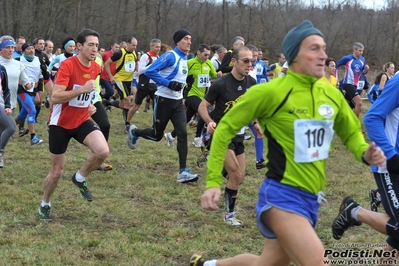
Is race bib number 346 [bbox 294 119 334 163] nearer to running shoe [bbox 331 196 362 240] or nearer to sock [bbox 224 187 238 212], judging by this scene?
running shoe [bbox 331 196 362 240]

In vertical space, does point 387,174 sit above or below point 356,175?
above

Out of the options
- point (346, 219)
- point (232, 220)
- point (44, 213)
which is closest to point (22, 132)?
point (44, 213)

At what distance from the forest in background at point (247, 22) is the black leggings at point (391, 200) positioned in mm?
27289

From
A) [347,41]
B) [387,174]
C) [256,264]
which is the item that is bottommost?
[347,41]

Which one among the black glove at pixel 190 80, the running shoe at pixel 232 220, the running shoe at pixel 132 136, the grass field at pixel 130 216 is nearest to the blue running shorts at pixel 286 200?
the grass field at pixel 130 216

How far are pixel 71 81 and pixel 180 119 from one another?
2.48 m

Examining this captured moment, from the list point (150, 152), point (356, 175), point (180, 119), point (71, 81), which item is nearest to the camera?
point (71, 81)

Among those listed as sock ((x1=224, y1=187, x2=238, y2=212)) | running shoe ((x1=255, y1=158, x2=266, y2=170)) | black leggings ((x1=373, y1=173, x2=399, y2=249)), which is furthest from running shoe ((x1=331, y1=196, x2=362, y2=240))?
running shoe ((x1=255, y1=158, x2=266, y2=170))

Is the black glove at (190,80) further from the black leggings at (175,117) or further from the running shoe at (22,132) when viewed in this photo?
the running shoe at (22,132)

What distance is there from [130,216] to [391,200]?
3.11 metres

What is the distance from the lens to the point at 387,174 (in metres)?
4.07

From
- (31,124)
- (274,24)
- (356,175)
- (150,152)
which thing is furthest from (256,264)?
(274,24)

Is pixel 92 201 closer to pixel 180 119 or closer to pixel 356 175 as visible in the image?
pixel 180 119

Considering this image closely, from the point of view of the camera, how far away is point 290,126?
319cm
